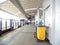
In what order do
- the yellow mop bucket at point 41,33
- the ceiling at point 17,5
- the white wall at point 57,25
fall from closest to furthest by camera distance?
1. the white wall at point 57,25
2. the yellow mop bucket at point 41,33
3. the ceiling at point 17,5

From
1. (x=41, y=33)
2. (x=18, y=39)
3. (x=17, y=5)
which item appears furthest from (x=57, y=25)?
(x=17, y=5)

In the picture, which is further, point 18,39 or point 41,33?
point 18,39

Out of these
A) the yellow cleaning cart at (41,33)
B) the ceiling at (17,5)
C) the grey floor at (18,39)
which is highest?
the ceiling at (17,5)

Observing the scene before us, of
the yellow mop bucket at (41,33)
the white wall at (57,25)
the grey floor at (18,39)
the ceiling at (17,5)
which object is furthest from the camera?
the ceiling at (17,5)

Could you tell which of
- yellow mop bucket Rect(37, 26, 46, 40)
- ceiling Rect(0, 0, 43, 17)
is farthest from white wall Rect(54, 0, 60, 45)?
ceiling Rect(0, 0, 43, 17)

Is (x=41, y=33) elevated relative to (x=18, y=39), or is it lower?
elevated

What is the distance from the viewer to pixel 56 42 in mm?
5957

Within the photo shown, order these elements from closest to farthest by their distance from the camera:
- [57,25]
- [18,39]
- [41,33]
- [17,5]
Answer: [57,25]
[41,33]
[18,39]
[17,5]

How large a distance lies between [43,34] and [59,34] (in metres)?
2.09

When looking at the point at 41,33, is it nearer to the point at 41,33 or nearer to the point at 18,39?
the point at 41,33

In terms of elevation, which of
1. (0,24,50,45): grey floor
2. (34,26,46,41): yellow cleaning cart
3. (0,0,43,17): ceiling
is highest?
(0,0,43,17): ceiling

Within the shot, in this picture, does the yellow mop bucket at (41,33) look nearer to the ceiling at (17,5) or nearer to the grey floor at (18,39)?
the grey floor at (18,39)

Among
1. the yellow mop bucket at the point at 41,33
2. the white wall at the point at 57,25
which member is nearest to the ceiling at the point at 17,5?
the yellow mop bucket at the point at 41,33

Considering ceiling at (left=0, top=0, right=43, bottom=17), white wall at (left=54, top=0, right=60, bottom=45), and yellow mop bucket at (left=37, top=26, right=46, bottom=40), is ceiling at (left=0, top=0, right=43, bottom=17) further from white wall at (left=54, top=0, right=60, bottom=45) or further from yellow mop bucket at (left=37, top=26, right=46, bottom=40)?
white wall at (left=54, top=0, right=60, bottom=45)
